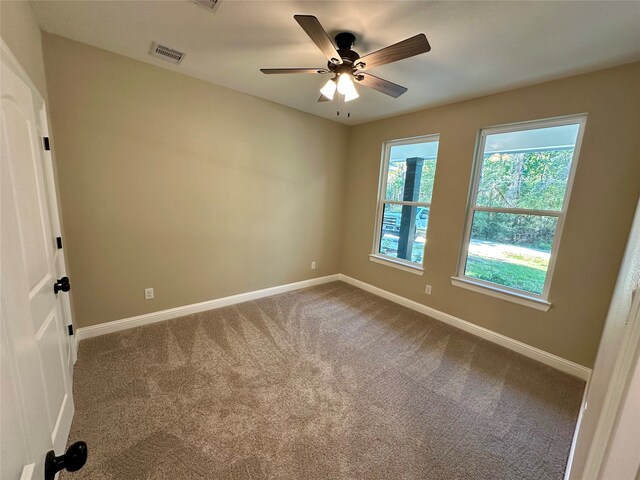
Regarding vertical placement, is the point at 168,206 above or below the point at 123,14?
below

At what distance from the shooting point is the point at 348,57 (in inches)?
71.8

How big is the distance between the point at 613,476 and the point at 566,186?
102 inches

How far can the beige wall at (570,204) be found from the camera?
6.66ft

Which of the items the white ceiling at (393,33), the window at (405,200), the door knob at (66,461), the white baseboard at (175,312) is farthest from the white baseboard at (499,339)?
the door knob at (66,461)

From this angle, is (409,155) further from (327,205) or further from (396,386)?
(396,386)

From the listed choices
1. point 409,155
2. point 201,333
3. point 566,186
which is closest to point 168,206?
point 201,333

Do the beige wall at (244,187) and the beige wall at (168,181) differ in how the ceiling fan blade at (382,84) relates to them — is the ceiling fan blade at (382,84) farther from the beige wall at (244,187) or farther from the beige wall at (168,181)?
the beige wall at (168,181)

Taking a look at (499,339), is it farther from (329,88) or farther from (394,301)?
(329,88)

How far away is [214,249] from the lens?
3.10 m

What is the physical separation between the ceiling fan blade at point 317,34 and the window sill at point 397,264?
8.39ft

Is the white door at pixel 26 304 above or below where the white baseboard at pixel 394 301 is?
above

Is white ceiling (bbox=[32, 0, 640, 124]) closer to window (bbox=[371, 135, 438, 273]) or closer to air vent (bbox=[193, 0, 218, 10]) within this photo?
air vent (bbox=[193, 0, 218, 10])

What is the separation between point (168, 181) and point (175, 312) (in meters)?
1.44

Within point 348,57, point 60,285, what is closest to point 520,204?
point 348,57
